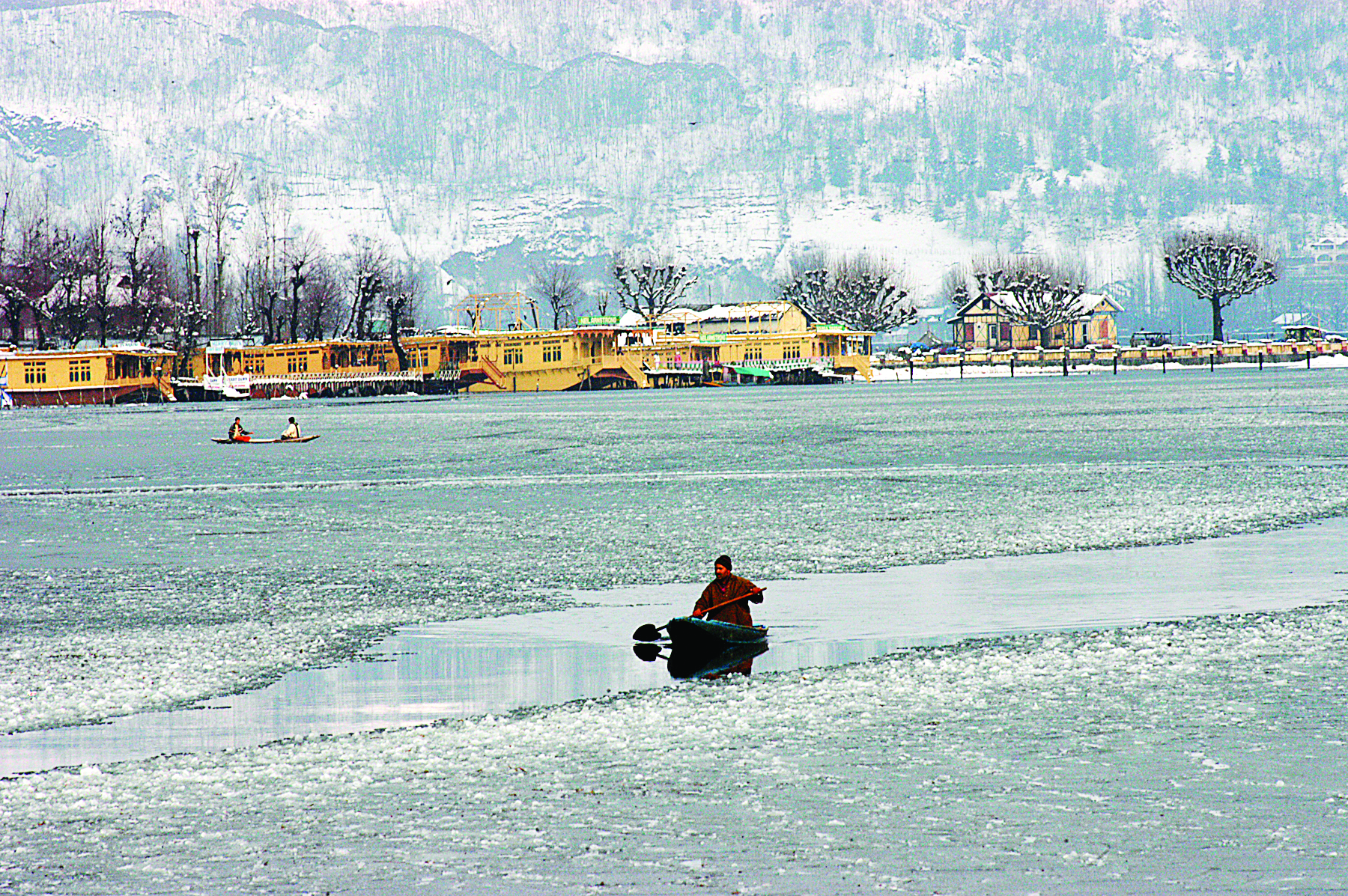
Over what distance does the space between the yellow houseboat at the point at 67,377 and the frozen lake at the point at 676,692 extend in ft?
293

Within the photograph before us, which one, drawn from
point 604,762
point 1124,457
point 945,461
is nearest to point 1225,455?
point 1124,457

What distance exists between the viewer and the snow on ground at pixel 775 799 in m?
8.63

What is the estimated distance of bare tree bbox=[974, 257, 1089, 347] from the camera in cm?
17762

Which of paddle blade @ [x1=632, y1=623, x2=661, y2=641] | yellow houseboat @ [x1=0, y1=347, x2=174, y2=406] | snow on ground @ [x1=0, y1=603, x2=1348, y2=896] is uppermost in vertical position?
yellow houseboat @ [x1=0, y1=347, x2=174, y2=406]

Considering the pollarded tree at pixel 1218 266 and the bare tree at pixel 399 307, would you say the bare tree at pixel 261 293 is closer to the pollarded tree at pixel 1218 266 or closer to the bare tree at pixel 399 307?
the bare tree at pixel 399 307

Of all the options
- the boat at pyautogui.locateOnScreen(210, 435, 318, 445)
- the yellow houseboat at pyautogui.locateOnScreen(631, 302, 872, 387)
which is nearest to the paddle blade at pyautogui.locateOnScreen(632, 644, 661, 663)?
the boat at pyautogui.locateOnScreen(210, 435, 318, 445)

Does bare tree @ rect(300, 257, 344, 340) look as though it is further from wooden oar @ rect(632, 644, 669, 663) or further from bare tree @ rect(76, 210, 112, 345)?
wooden oar @ rect(632, 644, 669, 663)

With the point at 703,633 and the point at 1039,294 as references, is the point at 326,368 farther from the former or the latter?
the point at 703,633

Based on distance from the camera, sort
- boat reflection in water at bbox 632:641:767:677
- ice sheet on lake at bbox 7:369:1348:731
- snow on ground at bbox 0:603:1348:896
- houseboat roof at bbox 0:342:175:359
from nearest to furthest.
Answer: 1. snow on ground at bbox 0:603:1348:896
2. boat reflection in water at bbox 632:641:767:677
3. ice sheet on lake at bbox 7:369:1348:731
4. houseboat roof at bbox 0:342:175:359

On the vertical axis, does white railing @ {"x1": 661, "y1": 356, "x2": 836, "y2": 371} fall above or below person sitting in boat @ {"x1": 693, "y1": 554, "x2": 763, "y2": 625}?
above

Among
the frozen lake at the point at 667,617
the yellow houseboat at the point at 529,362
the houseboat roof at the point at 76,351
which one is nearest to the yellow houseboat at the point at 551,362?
the yellow houseboat at the point at 529,362

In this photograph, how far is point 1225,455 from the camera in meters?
39.3

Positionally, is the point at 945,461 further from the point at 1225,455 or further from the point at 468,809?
the point at 468,809

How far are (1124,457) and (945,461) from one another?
449 cm
